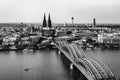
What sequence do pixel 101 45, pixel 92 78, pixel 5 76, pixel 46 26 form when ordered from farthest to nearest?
pixel 46 26, pixel 101 45, pixel 5 76, pixel 92 78

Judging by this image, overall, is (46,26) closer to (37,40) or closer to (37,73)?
(37,40)

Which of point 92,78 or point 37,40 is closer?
point 92,78

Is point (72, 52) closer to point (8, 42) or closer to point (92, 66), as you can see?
point (92, 66)

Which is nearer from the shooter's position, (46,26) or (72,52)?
(72,52)

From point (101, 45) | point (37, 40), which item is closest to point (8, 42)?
point (37, 40)

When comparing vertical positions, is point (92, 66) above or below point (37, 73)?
Result: above

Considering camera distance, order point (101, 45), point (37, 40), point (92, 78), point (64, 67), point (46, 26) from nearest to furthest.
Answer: point (92, 78) → point (64, 67) → point (101, 45) → point (37, 40) → point (46, 26)

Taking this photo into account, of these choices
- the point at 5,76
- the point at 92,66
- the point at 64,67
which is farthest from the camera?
the point at 64,67

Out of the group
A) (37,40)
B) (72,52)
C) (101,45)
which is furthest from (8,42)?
(72,52)

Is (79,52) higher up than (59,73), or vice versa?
(79,52)
